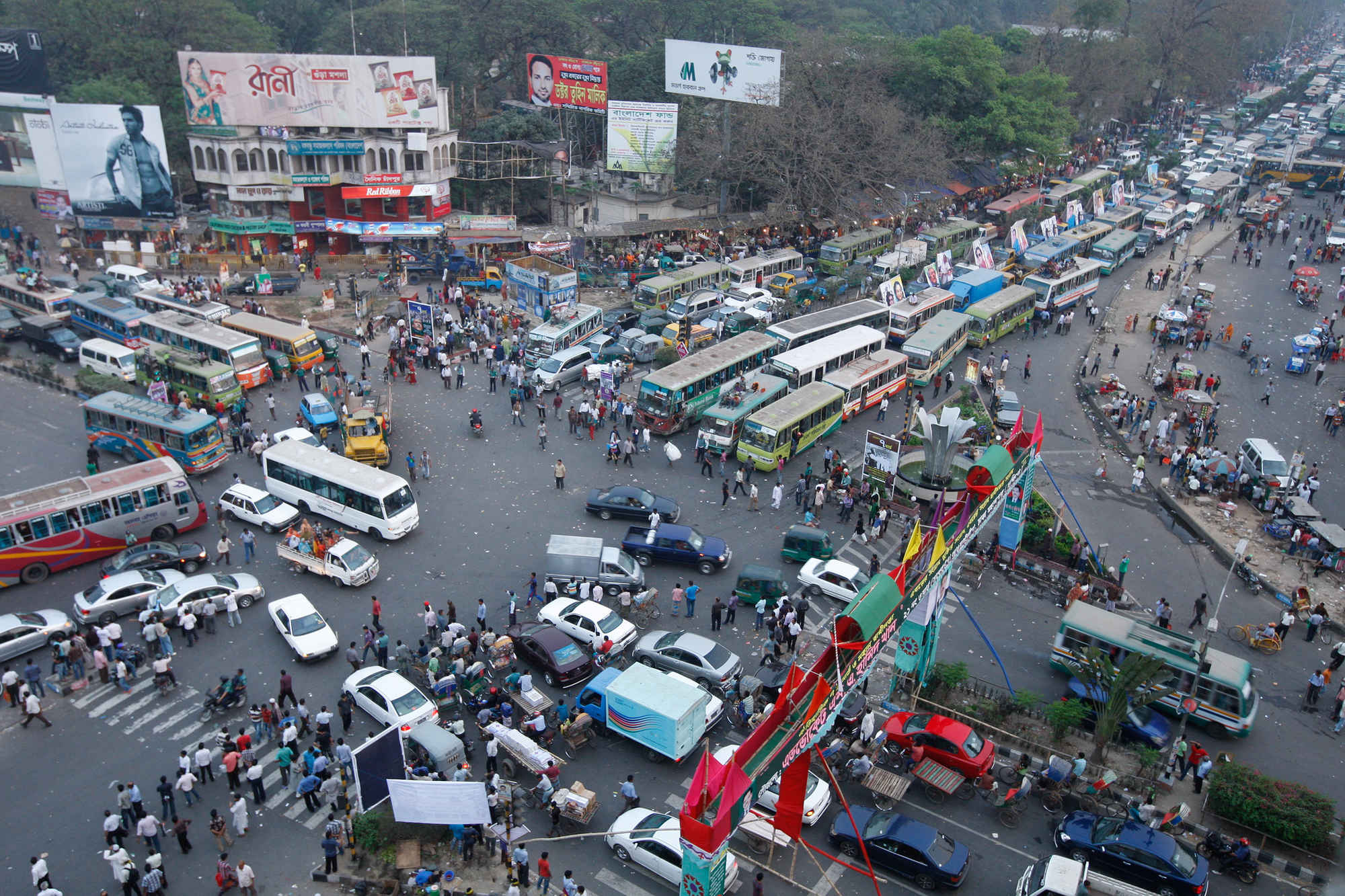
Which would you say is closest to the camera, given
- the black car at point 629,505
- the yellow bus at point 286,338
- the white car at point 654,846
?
the white car at point 654,846

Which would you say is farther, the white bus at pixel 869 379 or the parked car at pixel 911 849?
the white bus at pixel 869 379

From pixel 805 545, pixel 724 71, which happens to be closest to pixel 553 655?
pixel 805 545

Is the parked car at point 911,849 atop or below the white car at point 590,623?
below

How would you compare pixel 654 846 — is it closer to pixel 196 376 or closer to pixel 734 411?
pixel 734 411

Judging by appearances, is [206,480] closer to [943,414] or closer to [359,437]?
[359,437]

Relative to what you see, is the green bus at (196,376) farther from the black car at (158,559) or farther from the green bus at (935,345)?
the green bus at (935,345)

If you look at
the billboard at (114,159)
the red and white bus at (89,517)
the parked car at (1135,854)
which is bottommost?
the parked car at (1135,854)

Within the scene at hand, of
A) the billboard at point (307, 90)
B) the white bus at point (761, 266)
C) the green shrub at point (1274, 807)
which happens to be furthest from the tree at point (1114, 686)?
the billboard at point (307, 90)
